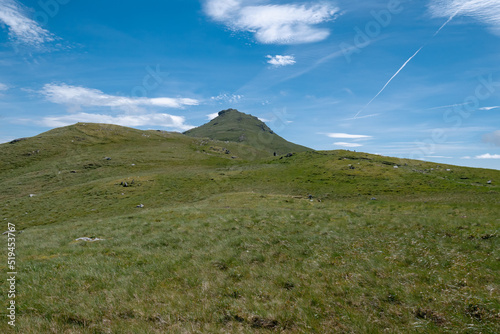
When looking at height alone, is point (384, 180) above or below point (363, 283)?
above

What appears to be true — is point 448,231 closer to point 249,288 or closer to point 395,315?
point 395,315

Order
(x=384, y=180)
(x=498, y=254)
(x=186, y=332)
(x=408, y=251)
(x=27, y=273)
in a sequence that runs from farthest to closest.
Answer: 1. (x=384, y=180)
2. (x=408, y=251)
3. (x=498, y=254)
4. (x=27, y=273)
5. (x=186, y=332)

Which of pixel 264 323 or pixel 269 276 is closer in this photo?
pixel 264 323

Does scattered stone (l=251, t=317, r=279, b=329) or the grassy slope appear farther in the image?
the grassy slope

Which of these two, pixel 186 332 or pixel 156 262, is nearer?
pixel 186 332

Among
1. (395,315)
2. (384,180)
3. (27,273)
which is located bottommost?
(27,273)

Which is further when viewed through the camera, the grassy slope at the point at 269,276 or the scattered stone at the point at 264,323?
the grassy slope at the point at 269,276

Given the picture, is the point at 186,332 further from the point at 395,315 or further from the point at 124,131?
the point at 124,131

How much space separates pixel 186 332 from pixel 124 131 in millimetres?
147308

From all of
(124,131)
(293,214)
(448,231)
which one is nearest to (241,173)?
(293,214)

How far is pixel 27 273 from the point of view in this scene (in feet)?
33.4

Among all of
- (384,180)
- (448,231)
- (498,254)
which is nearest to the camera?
(498,254)

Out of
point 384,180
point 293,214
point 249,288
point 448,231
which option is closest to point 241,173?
point 384,180

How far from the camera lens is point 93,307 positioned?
7.31 meters
